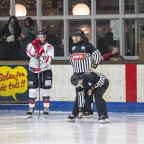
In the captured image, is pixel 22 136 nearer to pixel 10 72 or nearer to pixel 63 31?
pixel 10 72

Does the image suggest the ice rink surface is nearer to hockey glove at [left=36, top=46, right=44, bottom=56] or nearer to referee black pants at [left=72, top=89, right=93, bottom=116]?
referee black pants at [left=72, top=89, right=93, bottom=116]

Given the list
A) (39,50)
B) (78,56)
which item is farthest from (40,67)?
(78,56)

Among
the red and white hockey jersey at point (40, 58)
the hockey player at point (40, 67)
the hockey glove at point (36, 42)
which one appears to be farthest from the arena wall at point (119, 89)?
the hockey glove at point (36, 42)

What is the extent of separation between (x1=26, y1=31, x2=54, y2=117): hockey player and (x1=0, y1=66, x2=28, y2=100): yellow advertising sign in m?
1.88

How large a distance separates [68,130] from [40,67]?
121 inches

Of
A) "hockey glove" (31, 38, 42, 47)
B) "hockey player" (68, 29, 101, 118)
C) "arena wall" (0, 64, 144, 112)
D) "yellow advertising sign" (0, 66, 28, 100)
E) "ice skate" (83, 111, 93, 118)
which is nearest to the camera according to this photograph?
"hockey player" (68, 29, 101, 118)

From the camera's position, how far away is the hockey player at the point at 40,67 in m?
16.9

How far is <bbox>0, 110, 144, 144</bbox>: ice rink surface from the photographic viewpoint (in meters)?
12.7

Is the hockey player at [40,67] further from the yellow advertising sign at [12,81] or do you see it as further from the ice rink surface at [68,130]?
the yellow advertising sign at [12,81]

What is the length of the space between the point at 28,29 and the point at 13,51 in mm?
657

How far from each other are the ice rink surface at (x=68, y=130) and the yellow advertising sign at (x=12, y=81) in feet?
4.15

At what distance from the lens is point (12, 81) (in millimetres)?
19375

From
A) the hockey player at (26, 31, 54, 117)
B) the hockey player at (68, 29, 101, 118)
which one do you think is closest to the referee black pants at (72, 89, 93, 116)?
the hockey player at (68, 29, 101, 118)

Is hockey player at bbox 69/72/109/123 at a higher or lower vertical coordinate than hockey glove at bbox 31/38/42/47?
lower
